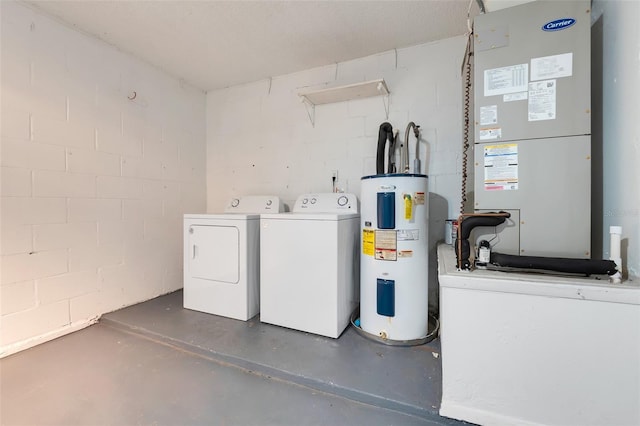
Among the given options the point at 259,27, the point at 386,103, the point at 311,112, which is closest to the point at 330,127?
the point at 311,112

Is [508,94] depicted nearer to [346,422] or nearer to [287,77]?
[346,422]

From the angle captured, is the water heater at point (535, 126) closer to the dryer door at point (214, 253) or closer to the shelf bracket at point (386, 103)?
the shelf bracket at point (386, 103)

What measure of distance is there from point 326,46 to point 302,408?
8.95 feet

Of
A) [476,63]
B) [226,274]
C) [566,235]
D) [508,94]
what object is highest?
[476,63]

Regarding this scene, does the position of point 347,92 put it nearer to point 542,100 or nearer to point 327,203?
point 327,203

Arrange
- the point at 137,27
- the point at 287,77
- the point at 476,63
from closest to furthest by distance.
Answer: the point at 476,63 < the point at 137,27 < the point at 287,77

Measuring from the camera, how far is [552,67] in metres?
1.22

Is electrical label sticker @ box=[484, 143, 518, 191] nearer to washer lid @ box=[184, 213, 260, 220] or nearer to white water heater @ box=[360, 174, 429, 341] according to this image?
white water heater @ box=[360, 174, 429, 341]

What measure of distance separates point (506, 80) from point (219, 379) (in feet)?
7.44

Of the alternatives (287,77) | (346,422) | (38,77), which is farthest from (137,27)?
(346,422)

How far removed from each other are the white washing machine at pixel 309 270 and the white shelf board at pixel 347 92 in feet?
3.69

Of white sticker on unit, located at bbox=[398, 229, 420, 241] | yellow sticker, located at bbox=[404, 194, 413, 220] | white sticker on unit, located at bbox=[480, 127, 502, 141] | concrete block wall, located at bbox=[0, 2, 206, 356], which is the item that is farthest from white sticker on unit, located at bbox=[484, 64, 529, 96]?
concrete block wall, located at bbox=[0, 2, 206, 356]

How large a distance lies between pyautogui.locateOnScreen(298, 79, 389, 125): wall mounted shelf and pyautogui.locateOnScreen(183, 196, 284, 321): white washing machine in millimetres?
1258

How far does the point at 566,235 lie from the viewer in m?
1.21
